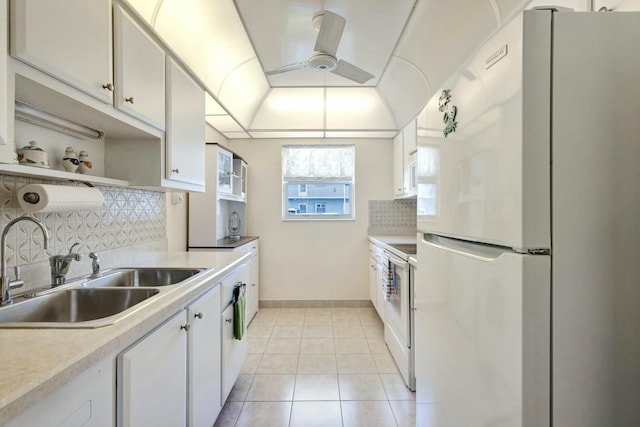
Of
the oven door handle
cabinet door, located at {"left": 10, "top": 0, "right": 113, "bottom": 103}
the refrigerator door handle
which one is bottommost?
the oven door handle

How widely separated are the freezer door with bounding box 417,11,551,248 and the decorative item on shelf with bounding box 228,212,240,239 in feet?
10.4

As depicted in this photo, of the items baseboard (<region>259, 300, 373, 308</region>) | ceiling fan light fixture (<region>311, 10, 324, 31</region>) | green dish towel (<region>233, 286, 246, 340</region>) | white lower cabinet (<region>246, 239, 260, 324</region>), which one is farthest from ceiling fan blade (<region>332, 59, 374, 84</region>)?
baseboard (<region>259, 300, 373, 308</region>)

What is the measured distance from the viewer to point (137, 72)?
4.66 ft

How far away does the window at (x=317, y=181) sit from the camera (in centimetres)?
401

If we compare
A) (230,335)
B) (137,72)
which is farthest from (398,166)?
(137,72)

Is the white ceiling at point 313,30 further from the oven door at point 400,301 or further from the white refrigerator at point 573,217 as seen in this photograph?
the oven door at point 400,301

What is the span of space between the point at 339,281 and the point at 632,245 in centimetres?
334

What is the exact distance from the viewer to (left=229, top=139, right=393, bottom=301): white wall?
12.9 ft

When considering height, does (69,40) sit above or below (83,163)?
above

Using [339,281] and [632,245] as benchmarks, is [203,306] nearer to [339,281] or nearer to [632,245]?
[632,245]

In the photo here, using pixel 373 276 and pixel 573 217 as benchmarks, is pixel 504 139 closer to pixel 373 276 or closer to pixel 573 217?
pixel 573 217

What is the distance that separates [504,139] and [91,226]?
6.21 ft

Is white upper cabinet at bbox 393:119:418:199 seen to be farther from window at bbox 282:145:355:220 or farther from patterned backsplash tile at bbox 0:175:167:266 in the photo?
patterned backsplash tile at bbox 0:175:167:266

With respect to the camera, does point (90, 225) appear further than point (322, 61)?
No
